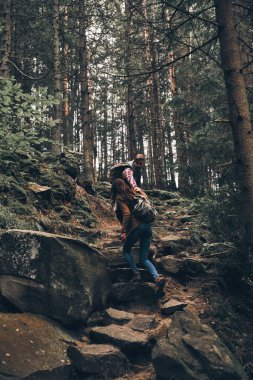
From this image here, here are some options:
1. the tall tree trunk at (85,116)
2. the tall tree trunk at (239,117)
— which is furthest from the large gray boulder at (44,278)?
the tall tree trunk at (85,116)

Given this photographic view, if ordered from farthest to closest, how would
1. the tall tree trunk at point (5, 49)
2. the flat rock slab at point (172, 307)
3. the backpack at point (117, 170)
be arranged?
the tall tree trunk at point (5, 49) < the backpack at point (117, 170) < the flat rock slab at point (172, 307)

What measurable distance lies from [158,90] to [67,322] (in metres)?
25.5

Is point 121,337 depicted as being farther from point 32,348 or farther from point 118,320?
point 32,348

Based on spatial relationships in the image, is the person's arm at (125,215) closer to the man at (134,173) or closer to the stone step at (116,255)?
the man at (134,173)

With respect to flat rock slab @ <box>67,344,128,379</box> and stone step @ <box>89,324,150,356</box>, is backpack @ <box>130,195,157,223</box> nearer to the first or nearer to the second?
stone step @ <box>89,324,150,356</box>

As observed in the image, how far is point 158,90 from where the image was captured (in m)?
28.8

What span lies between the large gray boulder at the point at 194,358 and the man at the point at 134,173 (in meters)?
2.90

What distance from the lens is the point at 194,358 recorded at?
4.79 m

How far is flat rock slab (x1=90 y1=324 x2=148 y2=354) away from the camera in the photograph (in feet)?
17.3

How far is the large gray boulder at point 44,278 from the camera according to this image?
5637mm

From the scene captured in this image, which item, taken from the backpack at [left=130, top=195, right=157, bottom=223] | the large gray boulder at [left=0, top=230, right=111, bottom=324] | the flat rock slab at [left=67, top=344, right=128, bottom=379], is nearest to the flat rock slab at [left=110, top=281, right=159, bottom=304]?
the large gray boulder at [left=0, top=230, right=111, bottom=324]

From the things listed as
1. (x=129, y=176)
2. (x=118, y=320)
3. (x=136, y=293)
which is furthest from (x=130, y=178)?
(x=118, y=320)

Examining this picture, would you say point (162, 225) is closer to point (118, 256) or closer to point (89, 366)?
point (118, 256)

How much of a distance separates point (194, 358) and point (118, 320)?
1581 millimetres
